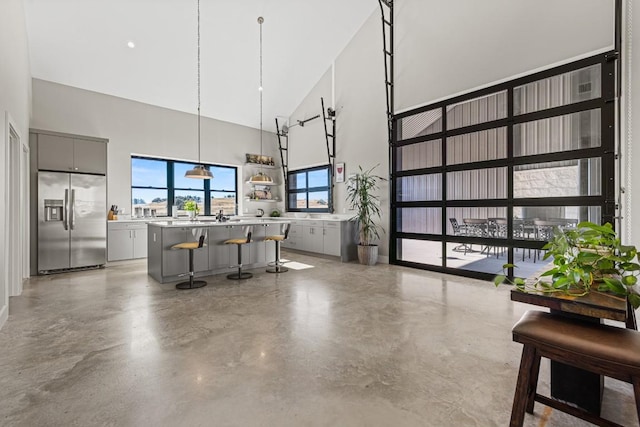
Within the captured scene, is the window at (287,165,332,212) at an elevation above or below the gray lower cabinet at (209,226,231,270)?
above

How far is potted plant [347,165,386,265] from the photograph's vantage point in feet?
19.8

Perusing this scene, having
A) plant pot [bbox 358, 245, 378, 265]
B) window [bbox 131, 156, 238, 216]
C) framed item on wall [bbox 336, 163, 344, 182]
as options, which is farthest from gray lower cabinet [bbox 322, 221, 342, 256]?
window [bbox 131, 156, 238, 216]

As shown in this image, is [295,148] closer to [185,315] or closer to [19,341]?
[185,315]

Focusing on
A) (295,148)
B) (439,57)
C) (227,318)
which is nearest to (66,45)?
(295,148)

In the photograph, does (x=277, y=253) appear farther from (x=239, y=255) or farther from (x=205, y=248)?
(x=205, y=248)

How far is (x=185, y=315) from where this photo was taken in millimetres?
3229

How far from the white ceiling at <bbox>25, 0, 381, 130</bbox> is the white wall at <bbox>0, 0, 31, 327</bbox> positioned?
0.72 metres

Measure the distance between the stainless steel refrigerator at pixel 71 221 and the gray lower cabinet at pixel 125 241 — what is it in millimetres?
179

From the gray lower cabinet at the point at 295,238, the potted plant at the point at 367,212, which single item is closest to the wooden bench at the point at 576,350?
the potted plant at the point at 367,212

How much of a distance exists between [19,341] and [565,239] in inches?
164

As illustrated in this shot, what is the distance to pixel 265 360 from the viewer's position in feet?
7.50

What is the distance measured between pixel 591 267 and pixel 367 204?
461 cm

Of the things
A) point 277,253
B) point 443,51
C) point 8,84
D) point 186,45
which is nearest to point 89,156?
point 8,84

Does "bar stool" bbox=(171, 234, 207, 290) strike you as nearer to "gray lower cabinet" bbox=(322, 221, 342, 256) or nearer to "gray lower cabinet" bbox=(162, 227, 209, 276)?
"gray lower cabinet" bbox=(162, 227, 209, 276)
